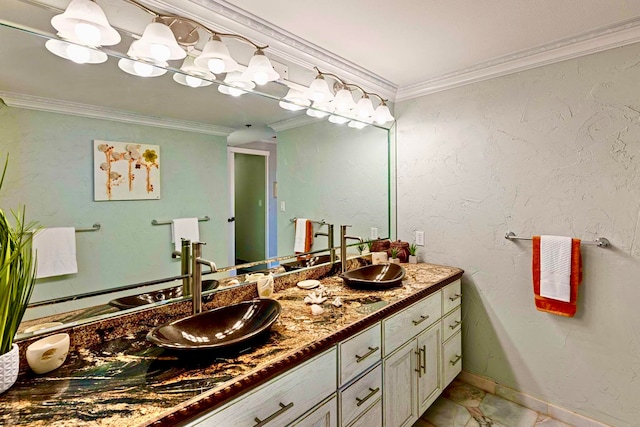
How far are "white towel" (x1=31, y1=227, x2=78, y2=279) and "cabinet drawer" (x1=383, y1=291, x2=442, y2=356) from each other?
54.0 inches

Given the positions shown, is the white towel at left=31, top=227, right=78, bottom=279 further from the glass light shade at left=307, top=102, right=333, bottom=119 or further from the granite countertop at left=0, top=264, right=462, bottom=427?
the glass light shade at left=307, top=102, right=333, bottom=119

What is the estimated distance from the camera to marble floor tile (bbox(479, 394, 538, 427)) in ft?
6.70

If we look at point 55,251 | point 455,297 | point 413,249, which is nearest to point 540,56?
point 413,249

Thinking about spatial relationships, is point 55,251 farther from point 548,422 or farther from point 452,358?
point 548,422

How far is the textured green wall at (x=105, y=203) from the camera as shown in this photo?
3.76 ft

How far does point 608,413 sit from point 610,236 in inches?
40.5

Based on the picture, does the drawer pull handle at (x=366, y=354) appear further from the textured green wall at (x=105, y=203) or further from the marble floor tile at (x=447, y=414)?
the marble floor tile at (x=447, y=414)

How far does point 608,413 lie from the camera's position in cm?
190

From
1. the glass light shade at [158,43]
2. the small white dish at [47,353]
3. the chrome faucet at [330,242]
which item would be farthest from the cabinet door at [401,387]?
the glass light shade at [158,43]

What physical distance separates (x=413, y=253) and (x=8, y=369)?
7.76 ft

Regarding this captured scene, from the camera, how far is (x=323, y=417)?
1281mm

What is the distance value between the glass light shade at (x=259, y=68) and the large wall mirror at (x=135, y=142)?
14cm

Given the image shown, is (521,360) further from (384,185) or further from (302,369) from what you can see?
(302,369)

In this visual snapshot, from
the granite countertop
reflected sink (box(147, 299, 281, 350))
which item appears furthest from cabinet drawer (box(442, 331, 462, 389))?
reflected sink (box(147, 299, 281, 350))
